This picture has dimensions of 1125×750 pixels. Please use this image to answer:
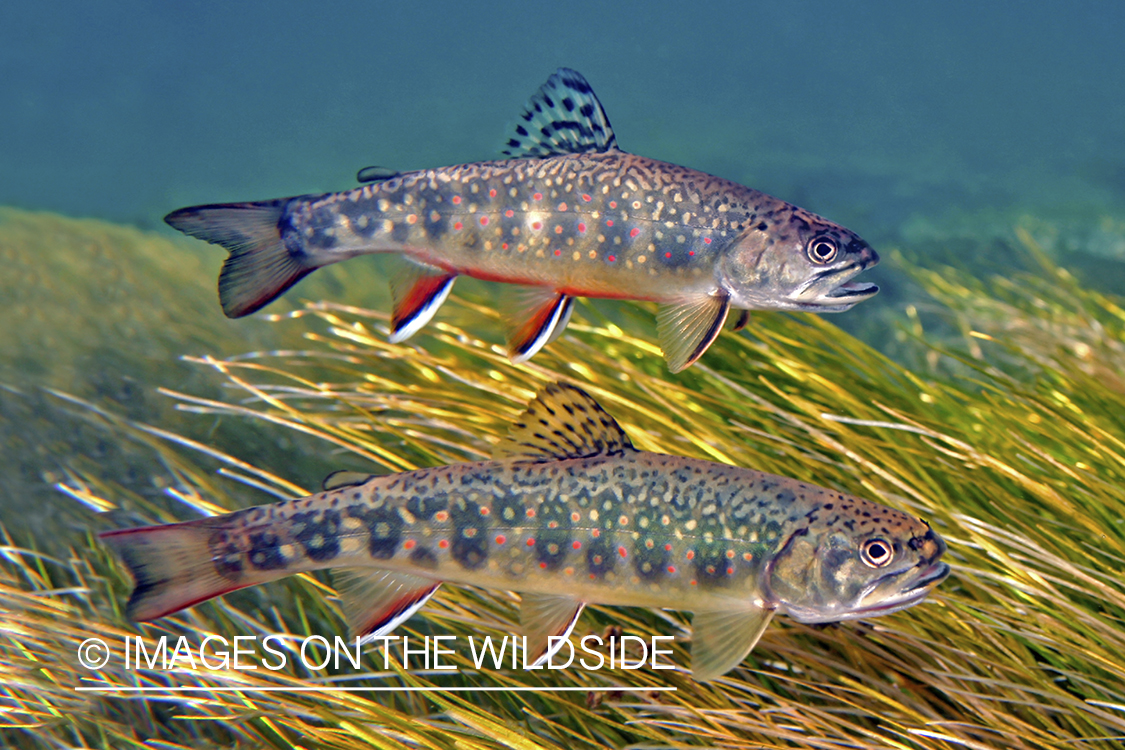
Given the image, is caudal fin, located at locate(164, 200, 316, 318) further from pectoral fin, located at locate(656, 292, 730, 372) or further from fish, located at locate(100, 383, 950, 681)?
pectoral fin, located at locate(656, 292, 730, 372)

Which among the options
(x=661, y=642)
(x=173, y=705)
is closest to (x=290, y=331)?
(x=173, y=705)

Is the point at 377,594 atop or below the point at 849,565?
below

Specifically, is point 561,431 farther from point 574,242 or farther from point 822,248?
point 822,248
